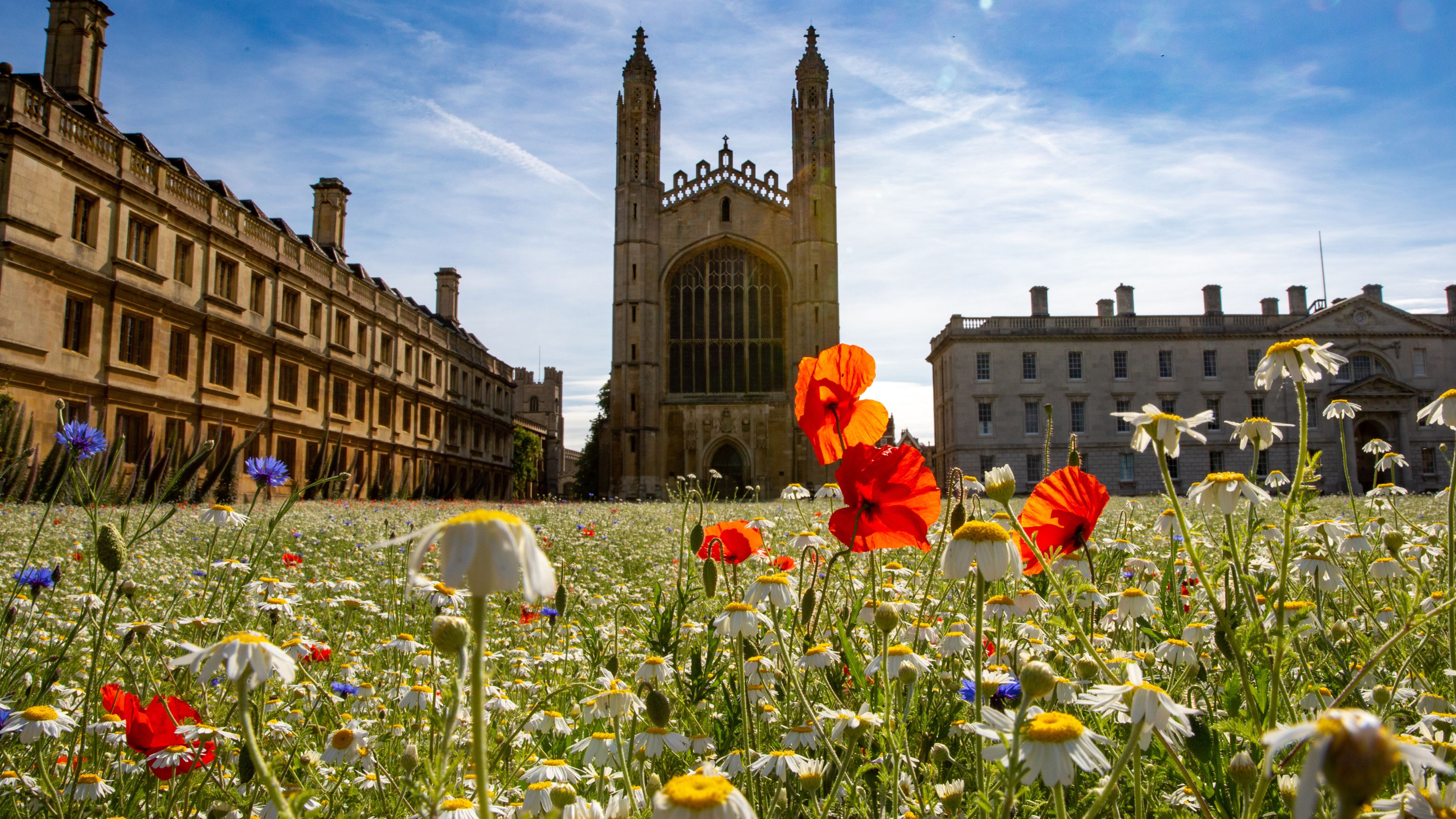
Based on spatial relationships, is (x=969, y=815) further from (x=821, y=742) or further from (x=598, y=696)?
(x=598, y=696)

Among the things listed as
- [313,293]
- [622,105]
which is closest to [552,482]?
[622,105]

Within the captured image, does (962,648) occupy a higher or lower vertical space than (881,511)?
lower

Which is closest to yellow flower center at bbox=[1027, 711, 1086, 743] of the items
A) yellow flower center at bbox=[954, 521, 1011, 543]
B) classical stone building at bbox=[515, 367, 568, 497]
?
yellow flower center at bbox=[954, 521, 1011, 543]

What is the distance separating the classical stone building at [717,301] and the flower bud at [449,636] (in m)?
37.4

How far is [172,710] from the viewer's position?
1976 millimetres

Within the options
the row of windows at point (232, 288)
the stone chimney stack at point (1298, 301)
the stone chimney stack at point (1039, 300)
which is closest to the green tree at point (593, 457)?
the row of windows at point (232, 288)

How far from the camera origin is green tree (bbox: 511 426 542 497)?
53.8 meters

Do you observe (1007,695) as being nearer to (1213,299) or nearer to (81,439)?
(81,439)

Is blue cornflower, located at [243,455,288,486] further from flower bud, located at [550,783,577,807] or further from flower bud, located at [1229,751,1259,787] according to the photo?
flower bud, located at [1229,751,1259,787]

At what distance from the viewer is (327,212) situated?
1335 inches

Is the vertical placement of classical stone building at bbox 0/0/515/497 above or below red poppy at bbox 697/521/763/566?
above

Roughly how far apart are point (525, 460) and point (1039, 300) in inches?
1340

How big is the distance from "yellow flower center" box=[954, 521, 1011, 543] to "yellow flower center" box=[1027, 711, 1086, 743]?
322 millimetres

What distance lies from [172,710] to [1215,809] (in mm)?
2363
